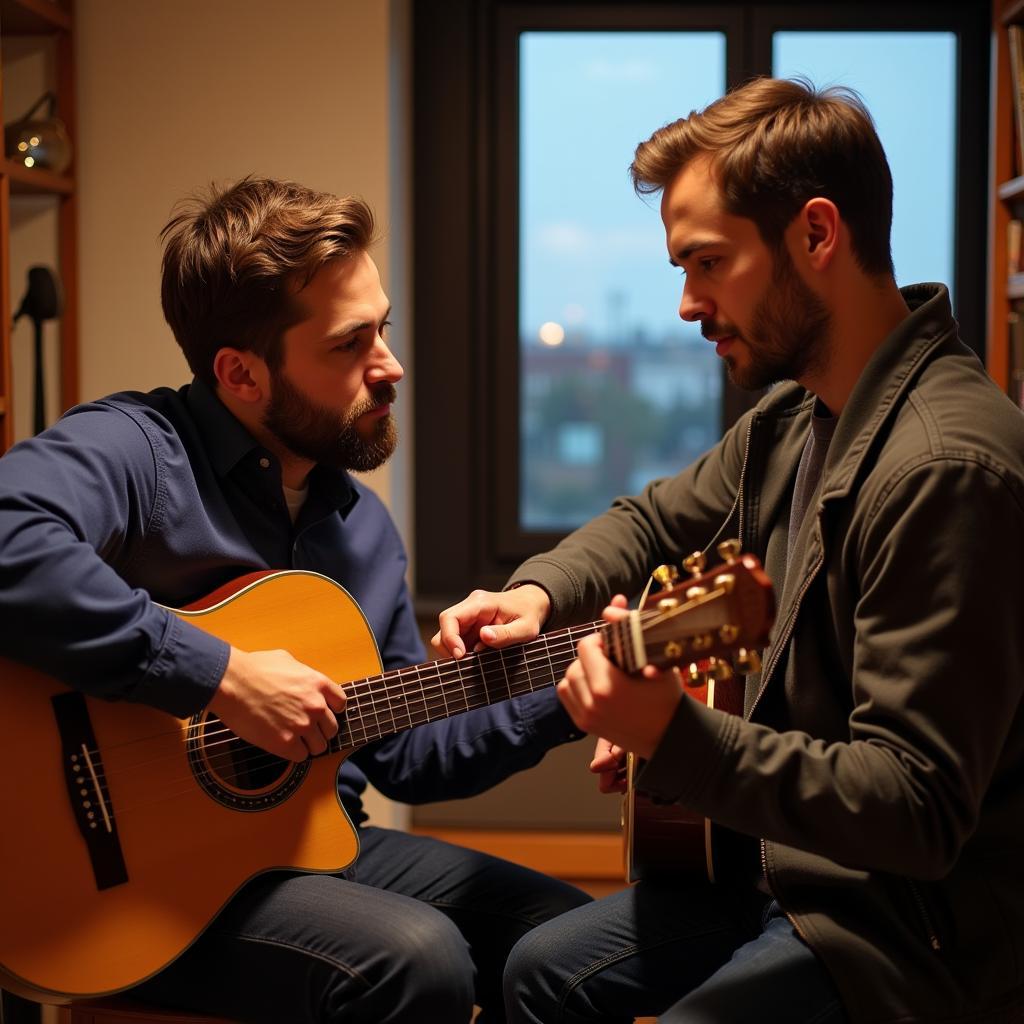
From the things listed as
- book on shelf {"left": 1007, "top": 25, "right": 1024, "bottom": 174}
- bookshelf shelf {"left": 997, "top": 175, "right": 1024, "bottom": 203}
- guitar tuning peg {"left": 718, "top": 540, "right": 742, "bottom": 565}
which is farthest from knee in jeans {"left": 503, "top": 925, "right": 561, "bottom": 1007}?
book on shelf {"left": 1007, "top": 25, "right": 1024, "bottom": 174}

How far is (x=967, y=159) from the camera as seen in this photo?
120 inches

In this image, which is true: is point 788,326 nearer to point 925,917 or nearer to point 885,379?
point 885,379

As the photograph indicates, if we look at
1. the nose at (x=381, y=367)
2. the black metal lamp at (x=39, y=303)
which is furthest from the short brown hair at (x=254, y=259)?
the black metal lamp at (x=39, y=303)

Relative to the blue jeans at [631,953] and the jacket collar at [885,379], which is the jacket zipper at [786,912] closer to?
the blue jeans at [631,953]

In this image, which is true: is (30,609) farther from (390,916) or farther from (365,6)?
(365,6)

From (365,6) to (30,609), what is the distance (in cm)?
177

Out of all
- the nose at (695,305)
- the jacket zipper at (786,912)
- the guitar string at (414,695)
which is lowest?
the jacket zipper at (786,912)

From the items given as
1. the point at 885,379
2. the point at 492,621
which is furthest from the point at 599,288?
the point at 885,379

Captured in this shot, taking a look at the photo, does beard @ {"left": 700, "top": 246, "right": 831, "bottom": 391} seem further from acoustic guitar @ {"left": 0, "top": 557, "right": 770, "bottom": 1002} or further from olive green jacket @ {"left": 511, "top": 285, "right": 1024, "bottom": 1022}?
acoustic guitar @ {"left": 0, "top": 557, "right": 770, "bottom": 1002}

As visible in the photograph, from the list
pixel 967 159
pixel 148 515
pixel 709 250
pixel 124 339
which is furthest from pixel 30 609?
pixel 967 159

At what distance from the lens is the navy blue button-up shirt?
4.59ft

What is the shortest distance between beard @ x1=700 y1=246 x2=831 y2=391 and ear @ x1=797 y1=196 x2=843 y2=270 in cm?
2

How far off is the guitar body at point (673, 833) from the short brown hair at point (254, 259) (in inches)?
30.6

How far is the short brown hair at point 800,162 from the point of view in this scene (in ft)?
4.37
